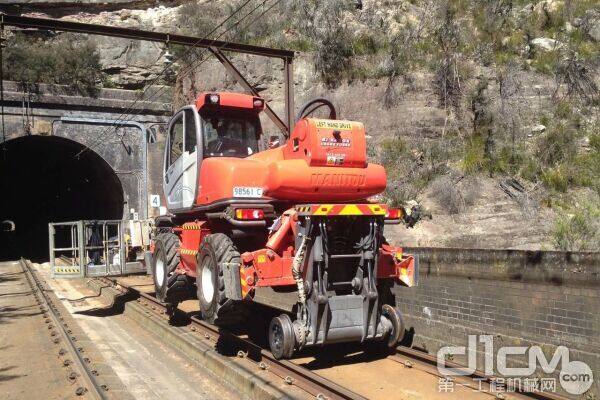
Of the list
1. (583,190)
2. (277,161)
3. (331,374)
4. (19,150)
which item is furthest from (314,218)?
(19,150)

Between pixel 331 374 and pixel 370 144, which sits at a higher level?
pixel 370 144

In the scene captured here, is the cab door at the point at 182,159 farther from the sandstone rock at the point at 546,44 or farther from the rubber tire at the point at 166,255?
the sandstone rock at the point at 546,44

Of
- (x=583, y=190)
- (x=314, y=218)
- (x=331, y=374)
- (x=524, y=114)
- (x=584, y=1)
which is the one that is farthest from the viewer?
(x=584, y=1)

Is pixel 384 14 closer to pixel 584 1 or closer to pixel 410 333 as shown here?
pixel 584 1

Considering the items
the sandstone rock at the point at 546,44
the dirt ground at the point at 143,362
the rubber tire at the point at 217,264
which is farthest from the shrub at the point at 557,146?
the dirt ground at the point at 143,362

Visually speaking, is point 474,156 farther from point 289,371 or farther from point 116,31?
point 289,371

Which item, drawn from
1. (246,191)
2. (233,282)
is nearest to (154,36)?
(246,191)

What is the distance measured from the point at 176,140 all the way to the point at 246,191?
2.63 m

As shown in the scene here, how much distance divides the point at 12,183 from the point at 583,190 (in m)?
37.7

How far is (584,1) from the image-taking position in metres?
18.7

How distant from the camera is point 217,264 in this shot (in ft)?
21.9

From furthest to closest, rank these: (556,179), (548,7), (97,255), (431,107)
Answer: (548,7) → (97,255) → (431,107) → (556,179)

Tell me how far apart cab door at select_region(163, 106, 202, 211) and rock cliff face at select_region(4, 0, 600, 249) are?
5803 millimetres

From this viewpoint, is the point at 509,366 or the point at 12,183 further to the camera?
the point at 12,183
